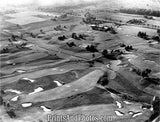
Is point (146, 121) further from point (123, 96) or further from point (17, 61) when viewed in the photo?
point (17, 61)

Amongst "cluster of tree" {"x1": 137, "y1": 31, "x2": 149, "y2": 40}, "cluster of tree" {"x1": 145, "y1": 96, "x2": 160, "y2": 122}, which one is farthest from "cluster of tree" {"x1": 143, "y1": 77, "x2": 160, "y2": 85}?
"cluster of tree" {"x1": 137, "y1": 31, "x2": 149, "y2": 40}

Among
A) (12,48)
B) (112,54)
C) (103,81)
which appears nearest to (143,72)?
(103,81)

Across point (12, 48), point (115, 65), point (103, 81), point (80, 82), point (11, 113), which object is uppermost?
point (12, 48)

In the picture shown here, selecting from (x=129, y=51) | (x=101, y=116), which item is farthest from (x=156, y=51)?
(x=101, y=116)

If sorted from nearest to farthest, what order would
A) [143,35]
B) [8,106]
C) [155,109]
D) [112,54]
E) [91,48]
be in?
[155,109] → [8,106] → [112,54] → [91,48] → [143,35]

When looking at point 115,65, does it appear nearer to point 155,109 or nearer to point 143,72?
point 143,72

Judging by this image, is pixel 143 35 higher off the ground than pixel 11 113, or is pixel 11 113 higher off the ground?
pixel 143 35

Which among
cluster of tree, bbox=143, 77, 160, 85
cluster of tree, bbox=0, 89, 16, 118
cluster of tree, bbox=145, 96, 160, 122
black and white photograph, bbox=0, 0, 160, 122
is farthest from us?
cluster of tree, bbox=143, 77, 160, 85

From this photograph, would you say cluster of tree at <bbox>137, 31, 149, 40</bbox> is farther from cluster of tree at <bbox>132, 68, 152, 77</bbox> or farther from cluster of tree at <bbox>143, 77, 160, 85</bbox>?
cluster of tree at <bbox>143, 77, 160, 85</bbox>

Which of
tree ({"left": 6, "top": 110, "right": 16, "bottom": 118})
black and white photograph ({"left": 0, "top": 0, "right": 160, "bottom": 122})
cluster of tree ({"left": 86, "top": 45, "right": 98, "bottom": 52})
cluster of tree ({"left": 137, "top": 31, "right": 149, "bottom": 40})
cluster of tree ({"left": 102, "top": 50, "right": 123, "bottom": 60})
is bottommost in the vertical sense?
tree ({"left": 6, "top": 110, "right": 16, "bottom": 118})

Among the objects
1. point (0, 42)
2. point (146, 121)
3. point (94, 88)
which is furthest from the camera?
point (0, 42)

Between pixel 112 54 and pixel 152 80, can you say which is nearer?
pixel 152 80
